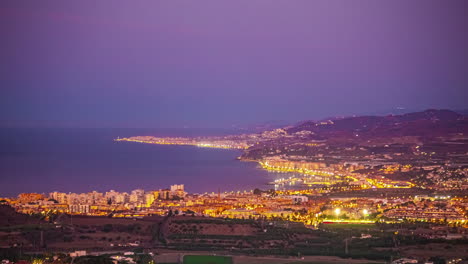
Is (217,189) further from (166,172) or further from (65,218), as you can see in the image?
(65,218)

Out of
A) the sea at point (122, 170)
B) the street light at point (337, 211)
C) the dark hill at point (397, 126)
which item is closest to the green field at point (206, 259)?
the street light at point (337, 211)

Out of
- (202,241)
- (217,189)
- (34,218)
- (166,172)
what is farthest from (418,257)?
(166,172)

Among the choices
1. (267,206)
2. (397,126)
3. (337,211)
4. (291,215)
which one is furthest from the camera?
(397,126)

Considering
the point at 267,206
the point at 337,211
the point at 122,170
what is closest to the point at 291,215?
the point at 337,211

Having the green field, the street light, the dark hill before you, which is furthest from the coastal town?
the dark hill

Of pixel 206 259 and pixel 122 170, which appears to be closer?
pixel 206 259

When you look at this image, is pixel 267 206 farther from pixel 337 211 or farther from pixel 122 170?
A: pixel 122 170
